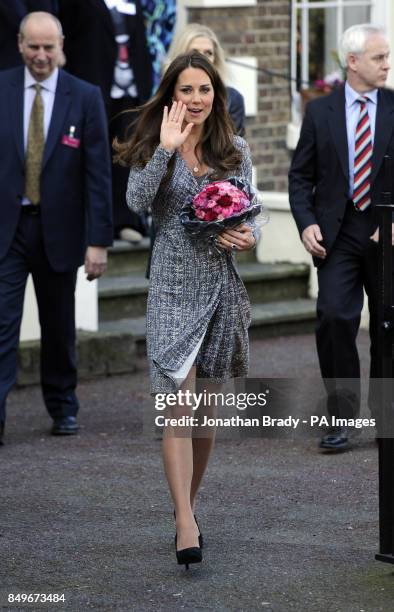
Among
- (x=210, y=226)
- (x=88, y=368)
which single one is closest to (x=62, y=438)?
(x=88, y=368)

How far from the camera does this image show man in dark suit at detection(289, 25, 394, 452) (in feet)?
24.5

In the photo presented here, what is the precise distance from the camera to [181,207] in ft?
18.8

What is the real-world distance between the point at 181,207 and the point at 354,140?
205cm

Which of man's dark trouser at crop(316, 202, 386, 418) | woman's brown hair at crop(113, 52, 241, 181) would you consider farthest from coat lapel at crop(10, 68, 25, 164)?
woman's brown hair at crop(113, 52, 241, 181)

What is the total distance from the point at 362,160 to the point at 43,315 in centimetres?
192

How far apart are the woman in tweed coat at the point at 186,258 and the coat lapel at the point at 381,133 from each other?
5.55 ft

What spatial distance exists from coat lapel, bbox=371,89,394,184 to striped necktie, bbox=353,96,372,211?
0.03 metres

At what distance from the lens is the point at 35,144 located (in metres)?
7.78

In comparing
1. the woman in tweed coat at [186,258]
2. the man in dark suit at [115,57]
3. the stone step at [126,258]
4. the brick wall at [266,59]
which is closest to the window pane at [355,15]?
the brick wall at [266,59]

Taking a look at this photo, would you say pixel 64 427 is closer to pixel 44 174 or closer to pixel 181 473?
pixel 44 174

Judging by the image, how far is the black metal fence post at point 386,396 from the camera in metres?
5.27

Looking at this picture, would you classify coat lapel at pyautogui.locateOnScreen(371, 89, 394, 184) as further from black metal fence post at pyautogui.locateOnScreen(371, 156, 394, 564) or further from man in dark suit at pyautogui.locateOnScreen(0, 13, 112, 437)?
black metal fence post at pyautogui.locateOnScreen(371, 156, 394, 564)

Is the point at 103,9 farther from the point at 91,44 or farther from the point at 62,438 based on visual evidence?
the point at 62,438

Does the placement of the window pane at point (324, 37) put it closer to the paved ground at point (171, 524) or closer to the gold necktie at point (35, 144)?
the paved ground at point (171, 524)
